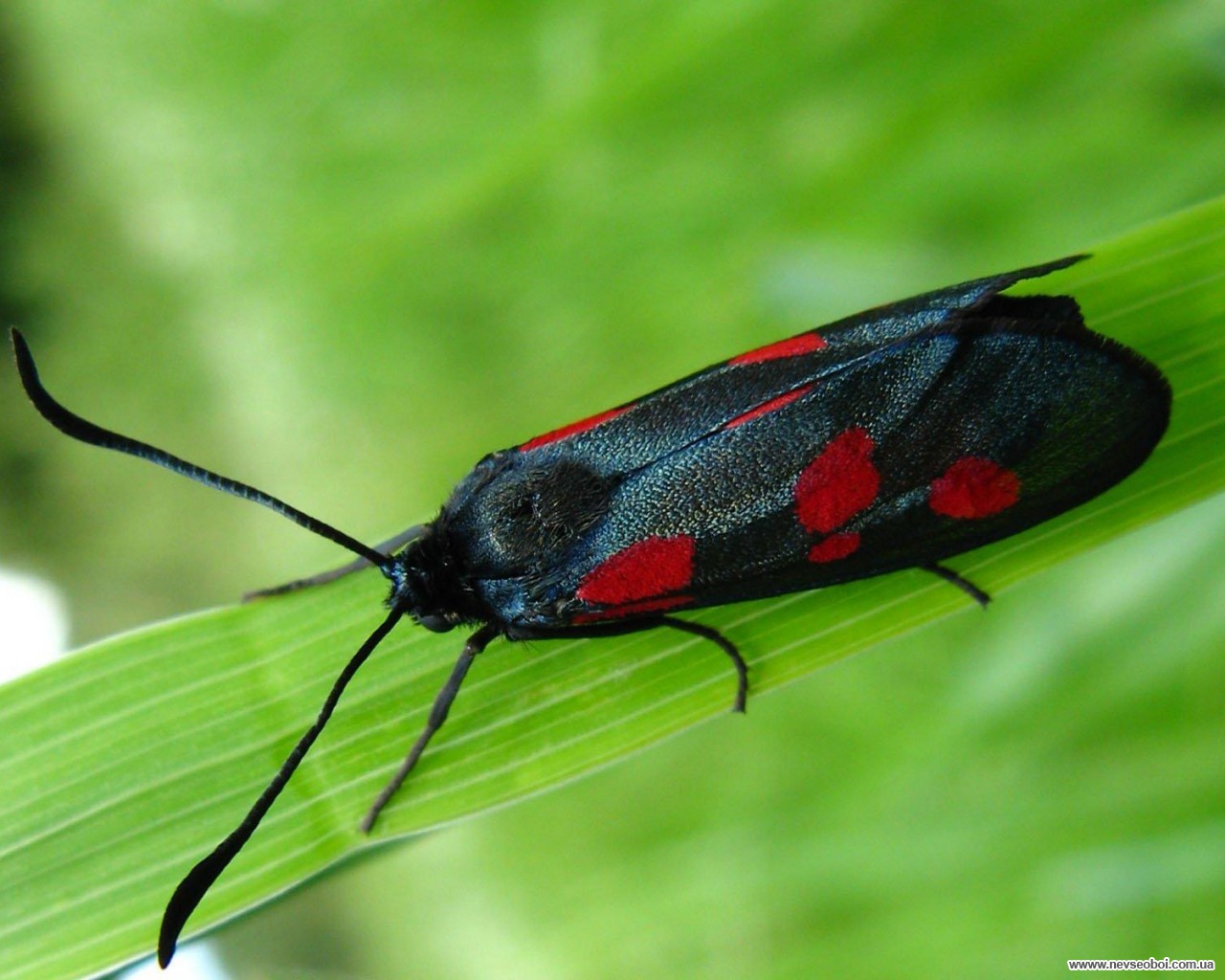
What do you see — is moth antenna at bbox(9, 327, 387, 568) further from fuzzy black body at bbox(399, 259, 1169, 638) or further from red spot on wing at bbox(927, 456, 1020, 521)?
red spot on wing at bbox(927, 456, 1020, 521)

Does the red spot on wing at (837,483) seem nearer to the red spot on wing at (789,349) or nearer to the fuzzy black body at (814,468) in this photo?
the fuzzy black body at (814,468)

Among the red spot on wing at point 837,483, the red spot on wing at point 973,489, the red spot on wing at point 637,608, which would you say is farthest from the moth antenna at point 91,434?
the red spot on wing at point 973,489

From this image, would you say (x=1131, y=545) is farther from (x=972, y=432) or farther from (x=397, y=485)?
(x=397, y=485)

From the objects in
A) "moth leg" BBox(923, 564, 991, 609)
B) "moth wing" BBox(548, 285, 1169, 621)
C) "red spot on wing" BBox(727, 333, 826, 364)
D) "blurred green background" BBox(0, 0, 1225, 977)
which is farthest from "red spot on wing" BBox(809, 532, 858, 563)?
"blurred green background" BBox(0, 0, 1225, 977)

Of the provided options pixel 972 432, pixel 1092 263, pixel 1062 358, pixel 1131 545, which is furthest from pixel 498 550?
pixel 1131 545

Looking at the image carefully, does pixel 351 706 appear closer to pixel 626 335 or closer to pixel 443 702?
pixel 443 702

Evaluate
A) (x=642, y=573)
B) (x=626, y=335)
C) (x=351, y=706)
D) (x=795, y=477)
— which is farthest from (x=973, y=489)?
(x=626, y=335)
